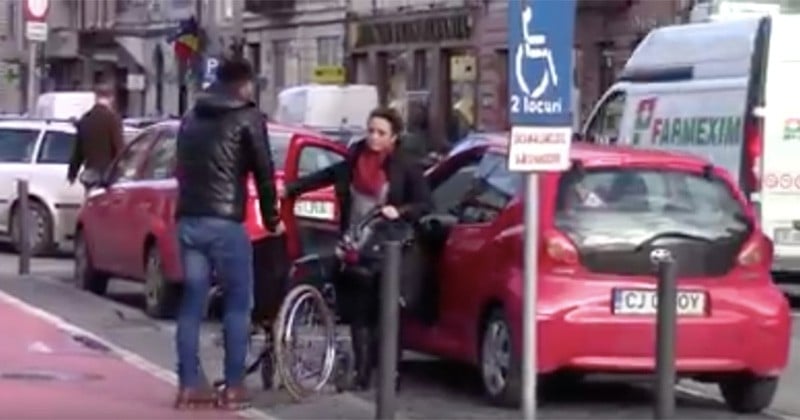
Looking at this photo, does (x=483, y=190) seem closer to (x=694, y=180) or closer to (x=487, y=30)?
(x=694, y=180)

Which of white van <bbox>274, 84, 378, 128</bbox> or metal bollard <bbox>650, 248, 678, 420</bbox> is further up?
metal bollard <bbox>650, 248, 678, 420</bbox>

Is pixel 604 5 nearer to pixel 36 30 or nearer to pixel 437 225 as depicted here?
pixel 36 30

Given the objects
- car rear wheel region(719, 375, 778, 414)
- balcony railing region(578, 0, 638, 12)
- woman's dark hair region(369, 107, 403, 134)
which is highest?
balcony railing region(578, 0, 638, 12)

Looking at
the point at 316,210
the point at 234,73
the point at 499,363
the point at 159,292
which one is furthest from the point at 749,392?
the point at 159,292

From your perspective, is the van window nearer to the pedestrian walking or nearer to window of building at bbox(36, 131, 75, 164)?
the pedestrian walking

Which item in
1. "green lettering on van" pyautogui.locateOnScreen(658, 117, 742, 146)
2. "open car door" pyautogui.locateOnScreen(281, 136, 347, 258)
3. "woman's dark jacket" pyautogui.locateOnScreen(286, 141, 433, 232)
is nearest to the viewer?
"woman's dark jacket" pyautogui.locateOnScreen(286, 141, 433, 232)

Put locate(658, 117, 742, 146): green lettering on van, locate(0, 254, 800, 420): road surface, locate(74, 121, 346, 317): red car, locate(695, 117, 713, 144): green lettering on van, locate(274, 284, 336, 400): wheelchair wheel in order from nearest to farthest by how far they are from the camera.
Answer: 1. locate(0, 254, 800, 420): road surface
2. locate(274, 284, 336, 400): wheelchair wheel
3. locate(74, 121, 346, 317): red car
4. locate(658, 117, 742, 146): green lettering on van
5. locate(695, 117, 713, 144): green lettering on van

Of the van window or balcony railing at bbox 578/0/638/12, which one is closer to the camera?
the van window

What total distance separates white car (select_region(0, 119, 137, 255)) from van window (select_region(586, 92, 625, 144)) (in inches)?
246

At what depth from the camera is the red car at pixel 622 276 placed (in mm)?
13812

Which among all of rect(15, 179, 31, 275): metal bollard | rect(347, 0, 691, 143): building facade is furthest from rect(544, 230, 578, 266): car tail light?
rect(347, 0, 691, 143): building facade

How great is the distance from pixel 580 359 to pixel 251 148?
7.27ft

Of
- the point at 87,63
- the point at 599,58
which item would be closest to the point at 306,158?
the point at 599,58

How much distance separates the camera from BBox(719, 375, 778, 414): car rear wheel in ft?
47.1
